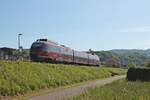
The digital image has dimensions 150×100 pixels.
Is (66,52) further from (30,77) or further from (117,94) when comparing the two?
(117,94)

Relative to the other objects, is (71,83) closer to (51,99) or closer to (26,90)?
(26,90)

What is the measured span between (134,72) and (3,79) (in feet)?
69.5

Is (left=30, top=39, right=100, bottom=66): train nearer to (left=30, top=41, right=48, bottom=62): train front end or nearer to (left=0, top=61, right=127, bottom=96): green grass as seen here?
(left=30, top=41, right=48, bottom=62): train front end

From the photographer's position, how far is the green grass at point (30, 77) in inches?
1041

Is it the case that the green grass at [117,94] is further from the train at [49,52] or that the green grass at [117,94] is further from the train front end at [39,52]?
the train at [49,52]

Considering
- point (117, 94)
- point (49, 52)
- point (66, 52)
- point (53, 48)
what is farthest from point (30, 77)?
point (66, 52)

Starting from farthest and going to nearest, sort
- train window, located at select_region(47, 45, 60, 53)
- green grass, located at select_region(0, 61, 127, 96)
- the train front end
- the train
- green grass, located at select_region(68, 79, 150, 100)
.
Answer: train window, located at select_region(47, 45, 60, 53), the train, the train front end, green grass, located at select_region(0, 61, 127, 96), green grass, located at select_region(68, 79, 150, 100)

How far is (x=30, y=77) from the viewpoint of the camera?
3083cm

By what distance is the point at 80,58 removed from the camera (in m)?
64.9

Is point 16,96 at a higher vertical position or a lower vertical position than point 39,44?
lower

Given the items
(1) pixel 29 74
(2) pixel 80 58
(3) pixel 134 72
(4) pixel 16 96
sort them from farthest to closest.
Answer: (2) pixel 80 58, (3) pixel 134 72, (1) pixel 29 74, (4) pixel 16 96

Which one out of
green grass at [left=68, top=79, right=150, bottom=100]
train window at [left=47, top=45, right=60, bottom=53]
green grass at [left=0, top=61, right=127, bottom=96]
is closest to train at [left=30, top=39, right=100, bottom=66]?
train window at [left=47, top=45, right=60, bottom=53]

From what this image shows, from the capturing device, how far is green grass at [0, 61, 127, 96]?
26453mm

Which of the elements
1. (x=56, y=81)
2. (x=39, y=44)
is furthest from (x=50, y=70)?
(x=39, y=44)
